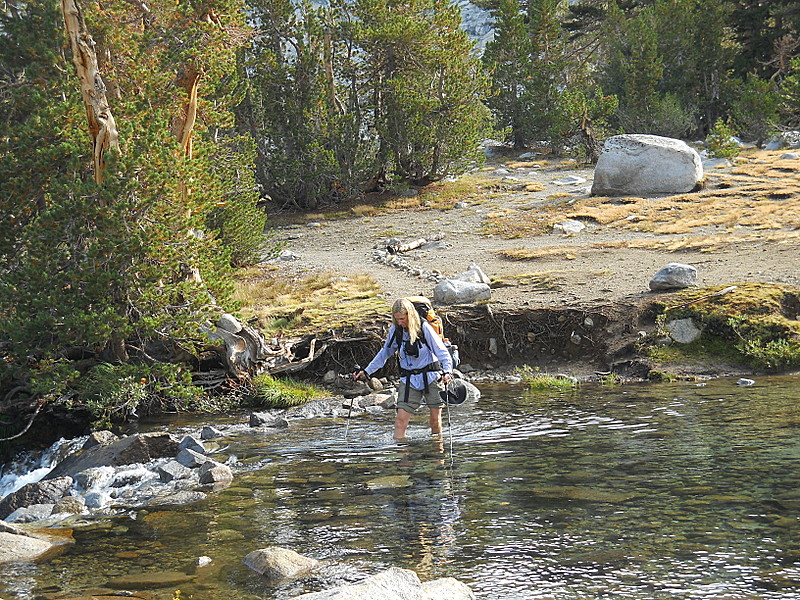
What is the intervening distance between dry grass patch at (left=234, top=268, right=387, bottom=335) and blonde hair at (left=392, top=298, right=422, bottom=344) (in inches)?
223

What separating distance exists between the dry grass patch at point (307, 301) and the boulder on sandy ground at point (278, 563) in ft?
31.6

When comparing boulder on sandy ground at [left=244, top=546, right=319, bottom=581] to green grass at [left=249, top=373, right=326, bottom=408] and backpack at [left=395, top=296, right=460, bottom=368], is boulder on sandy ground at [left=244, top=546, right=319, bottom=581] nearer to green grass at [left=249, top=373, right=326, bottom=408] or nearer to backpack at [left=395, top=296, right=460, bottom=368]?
backpack at [left=395, top=296, right=460, bottom=368]

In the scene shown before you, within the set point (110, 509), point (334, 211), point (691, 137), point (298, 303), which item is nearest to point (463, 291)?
point (298, 303)

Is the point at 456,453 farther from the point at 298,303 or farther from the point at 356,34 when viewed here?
the point at 356,34

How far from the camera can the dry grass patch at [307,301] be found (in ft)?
54.5

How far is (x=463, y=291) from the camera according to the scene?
16859 millimetres

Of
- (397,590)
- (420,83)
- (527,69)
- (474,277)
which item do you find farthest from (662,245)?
(527,69)

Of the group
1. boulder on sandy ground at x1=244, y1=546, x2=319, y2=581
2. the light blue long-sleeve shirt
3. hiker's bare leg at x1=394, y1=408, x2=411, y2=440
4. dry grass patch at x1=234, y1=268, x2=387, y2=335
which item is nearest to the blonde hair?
the light blue long-sleeve shirt

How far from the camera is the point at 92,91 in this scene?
12.9 m

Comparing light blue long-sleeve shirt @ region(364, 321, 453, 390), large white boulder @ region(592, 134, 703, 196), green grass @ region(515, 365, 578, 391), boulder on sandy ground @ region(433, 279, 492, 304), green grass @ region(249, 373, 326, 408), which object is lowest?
green grass @ region(515, 365, 578, 391)

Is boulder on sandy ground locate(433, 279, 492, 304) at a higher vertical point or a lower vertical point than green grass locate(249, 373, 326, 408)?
higher

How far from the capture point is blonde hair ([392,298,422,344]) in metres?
10.4

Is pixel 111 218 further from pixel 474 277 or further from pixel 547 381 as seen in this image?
pixel 474 277

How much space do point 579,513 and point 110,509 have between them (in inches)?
189
